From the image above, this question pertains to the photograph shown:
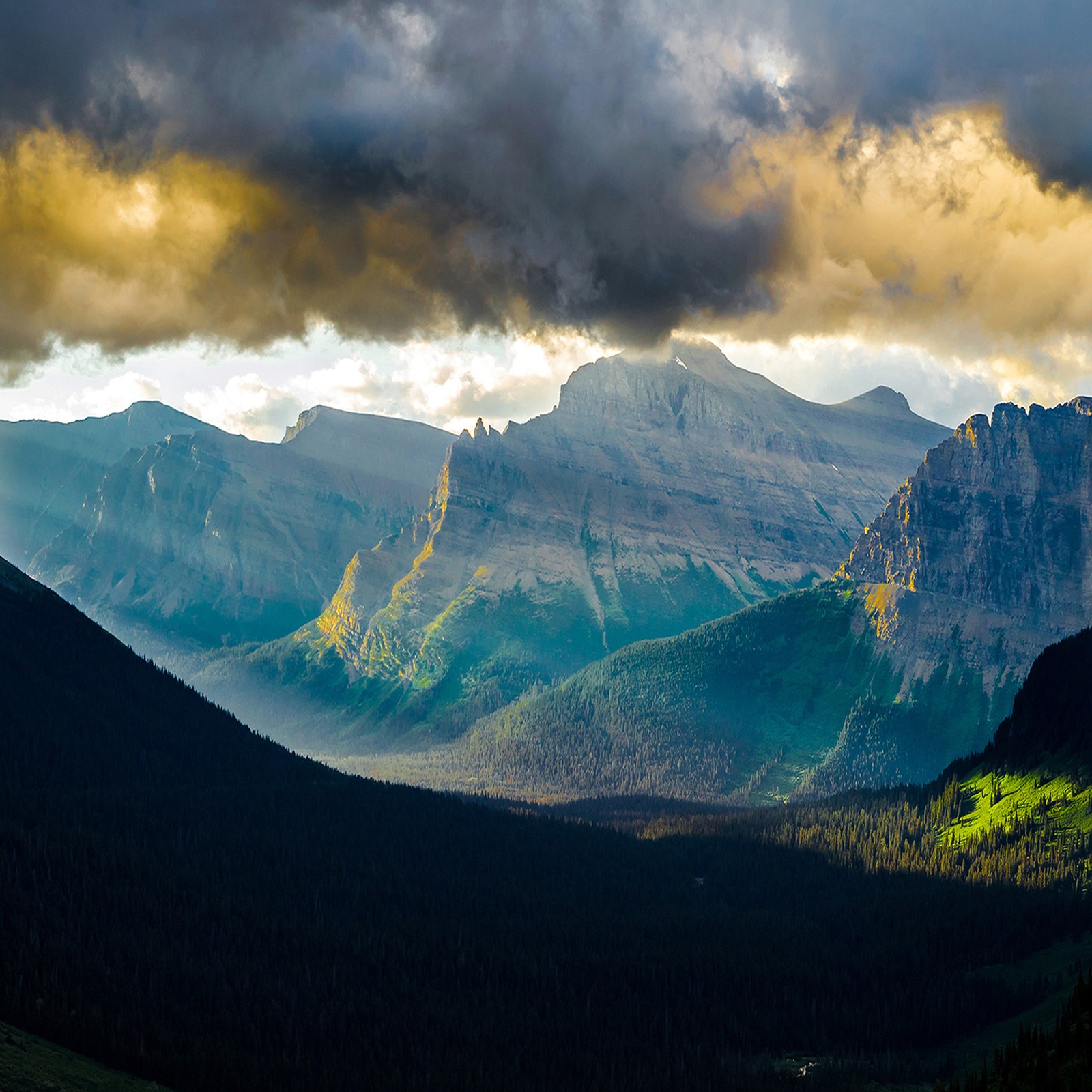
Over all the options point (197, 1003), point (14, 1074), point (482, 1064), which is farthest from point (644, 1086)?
point (14, 1074)

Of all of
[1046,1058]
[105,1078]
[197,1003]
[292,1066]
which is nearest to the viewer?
[1046,1058]

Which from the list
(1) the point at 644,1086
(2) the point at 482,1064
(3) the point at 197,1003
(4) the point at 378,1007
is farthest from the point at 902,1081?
(3) the point at 197,1003

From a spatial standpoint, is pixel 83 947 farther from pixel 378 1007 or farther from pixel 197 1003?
pixel 378 1007

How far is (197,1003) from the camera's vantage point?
614 ft

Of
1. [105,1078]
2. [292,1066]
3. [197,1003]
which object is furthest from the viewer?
[197,1003]

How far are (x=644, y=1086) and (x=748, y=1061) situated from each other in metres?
21.0

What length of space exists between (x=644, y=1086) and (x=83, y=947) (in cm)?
7748

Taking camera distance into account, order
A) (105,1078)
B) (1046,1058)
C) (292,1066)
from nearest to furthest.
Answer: (1046,1058)
(105,1078)
(292,1066)

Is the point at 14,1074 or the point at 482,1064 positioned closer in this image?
the point at 14,1074

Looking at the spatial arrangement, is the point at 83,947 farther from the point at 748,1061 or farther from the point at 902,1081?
the point at 902,1081

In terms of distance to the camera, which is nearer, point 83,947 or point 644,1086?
point 644,1086

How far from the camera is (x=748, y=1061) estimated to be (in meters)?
195

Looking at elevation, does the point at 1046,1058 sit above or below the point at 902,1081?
above

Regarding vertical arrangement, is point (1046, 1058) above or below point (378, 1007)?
above
